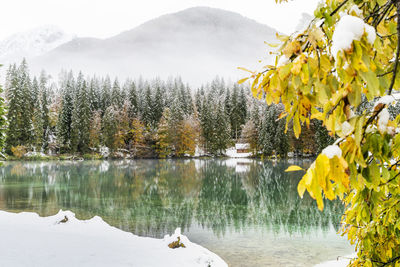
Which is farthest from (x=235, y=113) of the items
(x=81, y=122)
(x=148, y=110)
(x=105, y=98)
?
(x=81, y=122)

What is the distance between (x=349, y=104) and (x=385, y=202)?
4.92 feet

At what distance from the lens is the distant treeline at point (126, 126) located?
4738cm

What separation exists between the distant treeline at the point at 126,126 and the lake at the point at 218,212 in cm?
2769

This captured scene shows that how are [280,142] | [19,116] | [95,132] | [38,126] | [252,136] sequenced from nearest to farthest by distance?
[19,116] < [280,142] < [38,126] < [95,132] < [252,136]

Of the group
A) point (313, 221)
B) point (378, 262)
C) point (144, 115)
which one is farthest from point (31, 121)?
point (378, 262)

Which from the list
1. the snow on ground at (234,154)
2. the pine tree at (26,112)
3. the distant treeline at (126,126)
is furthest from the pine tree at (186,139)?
the pine tree at (26,112)

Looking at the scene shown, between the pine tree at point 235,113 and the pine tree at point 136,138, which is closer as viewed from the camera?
the pine tree at point 136,138

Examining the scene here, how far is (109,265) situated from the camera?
6.30m

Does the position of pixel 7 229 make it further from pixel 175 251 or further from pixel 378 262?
pixel 378 262

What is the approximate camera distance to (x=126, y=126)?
5516 cm

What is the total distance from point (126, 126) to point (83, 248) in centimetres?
4912

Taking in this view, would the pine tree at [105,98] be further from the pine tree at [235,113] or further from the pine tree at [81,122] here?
the pine tree at [235,113]

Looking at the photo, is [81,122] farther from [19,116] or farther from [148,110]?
[148,110]

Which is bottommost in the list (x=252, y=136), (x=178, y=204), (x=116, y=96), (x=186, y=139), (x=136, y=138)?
(x=178, y=204)
